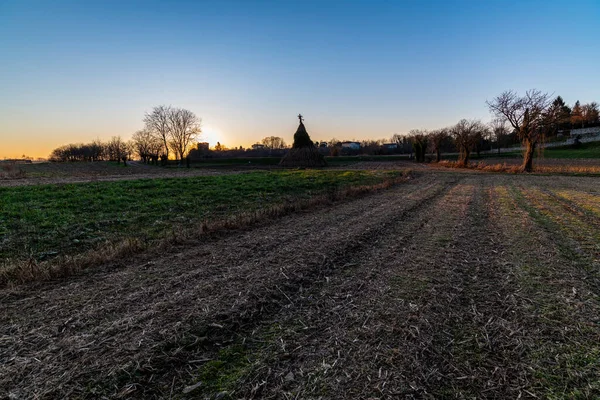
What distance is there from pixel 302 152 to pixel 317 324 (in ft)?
145

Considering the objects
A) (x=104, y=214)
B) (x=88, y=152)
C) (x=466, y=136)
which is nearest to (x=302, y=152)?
(x=466, y=136)

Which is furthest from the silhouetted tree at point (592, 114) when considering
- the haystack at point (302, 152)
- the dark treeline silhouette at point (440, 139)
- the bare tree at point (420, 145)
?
the haystack at point (302, 152)

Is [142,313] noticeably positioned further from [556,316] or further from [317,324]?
[556,316]

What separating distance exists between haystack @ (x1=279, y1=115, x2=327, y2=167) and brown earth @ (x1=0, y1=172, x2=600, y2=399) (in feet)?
134

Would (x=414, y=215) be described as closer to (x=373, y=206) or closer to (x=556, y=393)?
(x=373, y=206)

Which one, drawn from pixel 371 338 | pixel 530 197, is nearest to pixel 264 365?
pixel 371 338

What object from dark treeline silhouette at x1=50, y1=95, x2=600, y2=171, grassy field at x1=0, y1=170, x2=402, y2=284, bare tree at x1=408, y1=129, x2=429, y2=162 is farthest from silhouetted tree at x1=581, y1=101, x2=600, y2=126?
grassy field at x1=0, y1=170, x2=402, y2=284

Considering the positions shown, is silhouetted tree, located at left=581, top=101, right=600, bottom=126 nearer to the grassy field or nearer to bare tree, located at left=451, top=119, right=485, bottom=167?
bare tree, located at left=451, top=119, right=485, bottom=167

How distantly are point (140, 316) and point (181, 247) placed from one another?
3.06m

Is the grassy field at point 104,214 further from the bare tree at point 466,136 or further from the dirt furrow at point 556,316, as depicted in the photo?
the bare tree at point 466,136

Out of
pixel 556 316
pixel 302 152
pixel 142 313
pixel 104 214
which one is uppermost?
pixel 302 152

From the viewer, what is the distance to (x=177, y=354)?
3.03 meters

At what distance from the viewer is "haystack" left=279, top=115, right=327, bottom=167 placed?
4669cm

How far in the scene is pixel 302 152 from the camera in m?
46.9
